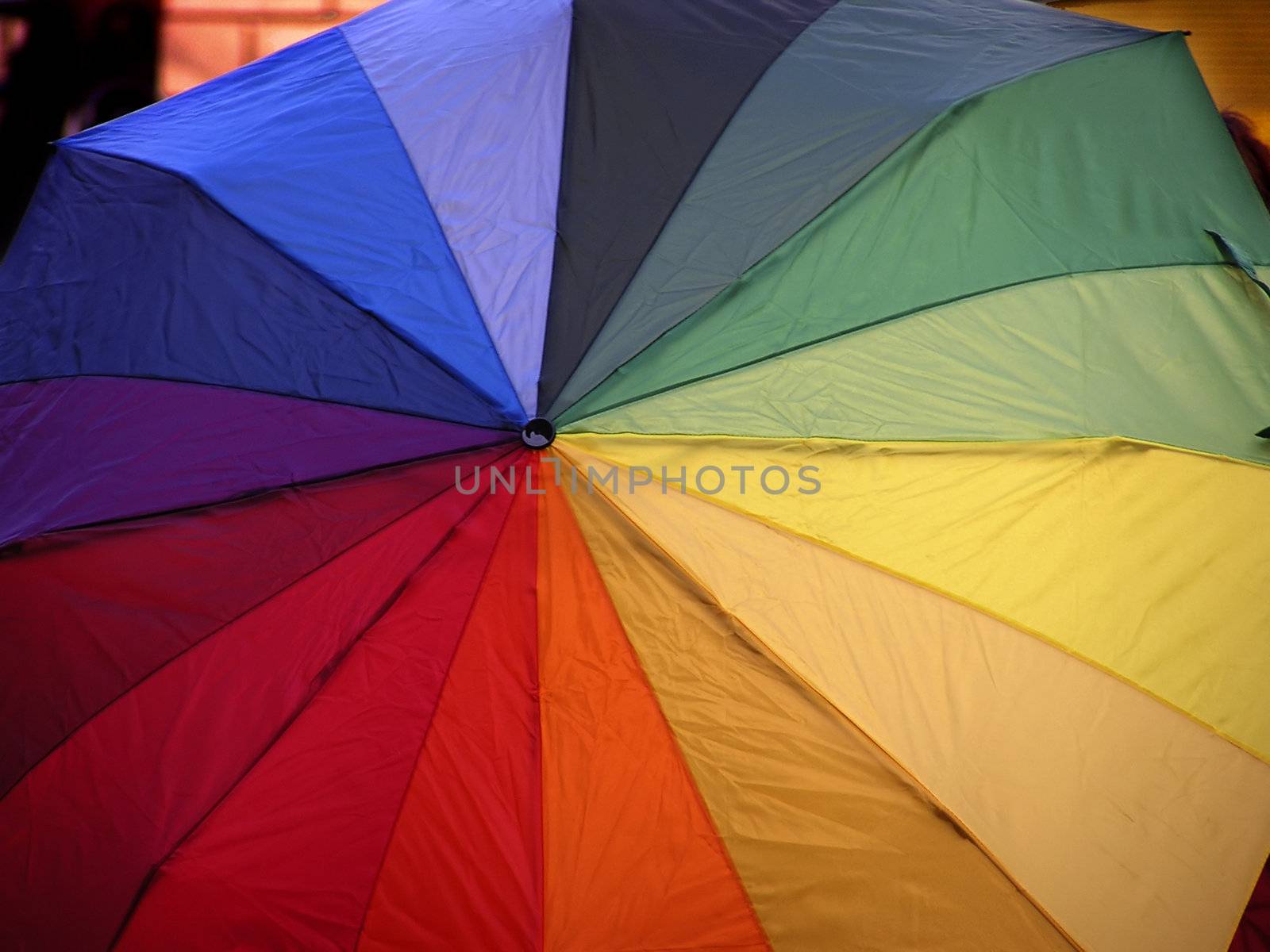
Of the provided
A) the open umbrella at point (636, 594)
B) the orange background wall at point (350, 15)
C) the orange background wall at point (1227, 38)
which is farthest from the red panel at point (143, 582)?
the orange background wall at point (1227, 38)

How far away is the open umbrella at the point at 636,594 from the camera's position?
2.28 m

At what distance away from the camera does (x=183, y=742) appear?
231cm

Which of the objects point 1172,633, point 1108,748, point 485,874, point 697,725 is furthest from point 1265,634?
point 485,874

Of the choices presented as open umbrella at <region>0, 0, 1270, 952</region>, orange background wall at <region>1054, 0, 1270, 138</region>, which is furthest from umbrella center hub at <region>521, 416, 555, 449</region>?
orange background wall at <region>1054, 0, 1270, 138</region>

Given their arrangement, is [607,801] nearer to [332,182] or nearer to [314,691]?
[314,691]

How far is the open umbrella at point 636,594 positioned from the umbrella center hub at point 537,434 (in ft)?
0.06

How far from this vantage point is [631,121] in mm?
2820

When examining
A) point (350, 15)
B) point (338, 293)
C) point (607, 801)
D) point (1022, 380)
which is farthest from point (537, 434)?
point (350, 15)

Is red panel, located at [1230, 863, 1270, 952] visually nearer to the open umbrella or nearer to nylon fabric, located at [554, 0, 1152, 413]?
the open umbrella

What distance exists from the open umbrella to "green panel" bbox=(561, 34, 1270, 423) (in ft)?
0.05

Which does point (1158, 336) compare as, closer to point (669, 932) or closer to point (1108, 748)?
point (1108, 748)

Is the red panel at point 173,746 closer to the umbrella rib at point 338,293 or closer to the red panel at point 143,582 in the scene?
the red panel at point 143,582

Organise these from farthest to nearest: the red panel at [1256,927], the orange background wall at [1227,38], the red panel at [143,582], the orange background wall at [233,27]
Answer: the orange background wall at [233,27]
the orange background wall at [1227,38]
the red panel at [1256,927]
the red panel at [143,582]

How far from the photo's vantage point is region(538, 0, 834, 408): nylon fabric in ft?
8.32
